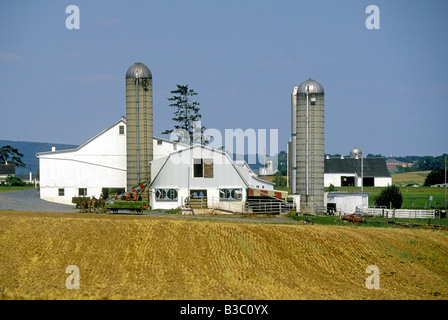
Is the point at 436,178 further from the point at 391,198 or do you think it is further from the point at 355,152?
the point at 391,198

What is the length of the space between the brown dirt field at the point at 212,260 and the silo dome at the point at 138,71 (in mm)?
24658

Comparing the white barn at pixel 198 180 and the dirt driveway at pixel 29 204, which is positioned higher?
the white barn at pixel 198 180

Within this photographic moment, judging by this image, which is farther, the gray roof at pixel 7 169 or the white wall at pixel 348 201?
the gray roof at pixel 7 169

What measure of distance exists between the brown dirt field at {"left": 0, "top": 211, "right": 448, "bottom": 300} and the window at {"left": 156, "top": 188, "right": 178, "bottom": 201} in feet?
55.2

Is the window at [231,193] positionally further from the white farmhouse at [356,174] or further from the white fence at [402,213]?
the white farmhouse at [356,174]

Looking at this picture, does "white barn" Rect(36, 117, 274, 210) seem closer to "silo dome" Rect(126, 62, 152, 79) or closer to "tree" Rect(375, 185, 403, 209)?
"silo dome" Rect(126, 62, 152, 79)

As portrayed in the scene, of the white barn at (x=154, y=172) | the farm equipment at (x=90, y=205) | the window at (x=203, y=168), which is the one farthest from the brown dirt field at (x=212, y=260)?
the window at (x=203, y=168)

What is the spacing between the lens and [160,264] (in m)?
26.8

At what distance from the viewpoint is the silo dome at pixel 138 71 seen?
56.6 m

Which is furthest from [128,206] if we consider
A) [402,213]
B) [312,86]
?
[402,213]

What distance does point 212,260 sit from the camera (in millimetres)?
27828
